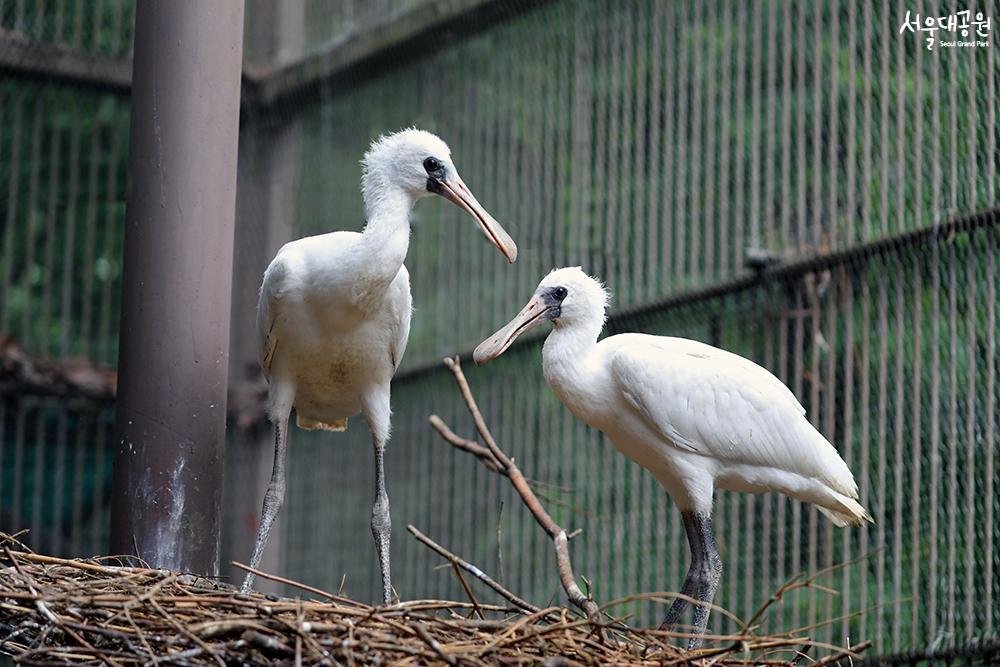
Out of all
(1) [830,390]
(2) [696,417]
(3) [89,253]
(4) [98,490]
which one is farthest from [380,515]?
(3) [89,253]

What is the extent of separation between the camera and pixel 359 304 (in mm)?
6879

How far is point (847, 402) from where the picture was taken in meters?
8.23

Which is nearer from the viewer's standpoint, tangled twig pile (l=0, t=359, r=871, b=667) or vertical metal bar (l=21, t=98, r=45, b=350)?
tangled twig pile (l=0, t=359, r=871, b=667)

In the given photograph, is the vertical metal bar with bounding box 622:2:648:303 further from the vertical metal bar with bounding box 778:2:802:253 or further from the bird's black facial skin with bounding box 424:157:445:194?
the bird's black facial skin with bounding box 424:157:445:194

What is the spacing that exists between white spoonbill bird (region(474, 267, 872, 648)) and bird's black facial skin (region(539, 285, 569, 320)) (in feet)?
0.15

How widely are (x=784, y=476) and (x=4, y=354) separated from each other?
6.25m

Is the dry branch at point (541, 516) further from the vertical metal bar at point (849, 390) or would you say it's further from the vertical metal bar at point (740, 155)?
the vertical metal bar at point (740, 155)

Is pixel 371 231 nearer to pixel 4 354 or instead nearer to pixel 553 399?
pixel 553 399

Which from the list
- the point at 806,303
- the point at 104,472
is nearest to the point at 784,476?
the point at 806,303

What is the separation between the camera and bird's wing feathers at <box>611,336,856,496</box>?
6.86m

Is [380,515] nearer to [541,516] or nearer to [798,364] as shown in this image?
[541,516]

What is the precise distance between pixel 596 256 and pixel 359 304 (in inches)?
128

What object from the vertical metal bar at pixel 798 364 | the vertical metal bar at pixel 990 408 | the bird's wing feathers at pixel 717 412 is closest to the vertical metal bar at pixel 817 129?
the vertical metal bar at pixel 798 364

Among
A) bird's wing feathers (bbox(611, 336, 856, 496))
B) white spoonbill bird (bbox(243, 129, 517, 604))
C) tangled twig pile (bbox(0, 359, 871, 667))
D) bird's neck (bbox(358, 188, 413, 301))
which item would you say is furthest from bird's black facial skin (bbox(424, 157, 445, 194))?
tangled twig pile (bbox(0, 359, 871, 667))
